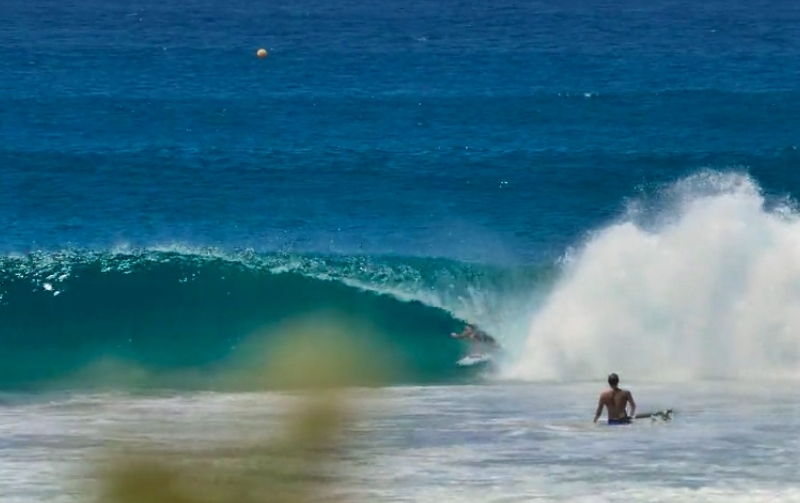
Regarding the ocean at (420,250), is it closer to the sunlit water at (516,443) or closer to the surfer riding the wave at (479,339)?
the sunlit water at (516,443)

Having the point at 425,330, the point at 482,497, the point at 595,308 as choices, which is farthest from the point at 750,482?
the point at 425,330

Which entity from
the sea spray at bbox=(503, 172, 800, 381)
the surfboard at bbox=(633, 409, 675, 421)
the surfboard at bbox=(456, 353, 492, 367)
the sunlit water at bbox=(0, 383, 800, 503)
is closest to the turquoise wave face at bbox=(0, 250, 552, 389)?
the surfboard at bbox=(456, 353, 492, 367)

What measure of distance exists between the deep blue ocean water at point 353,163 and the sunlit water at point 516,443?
418cm

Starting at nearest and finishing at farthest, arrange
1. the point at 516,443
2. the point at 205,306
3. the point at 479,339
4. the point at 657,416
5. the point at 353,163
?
the point at 516,443
the point at 657,416
the point at 479,339
the point at 205,306
the point at 353,163

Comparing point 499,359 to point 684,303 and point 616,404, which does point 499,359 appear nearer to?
point 684,303

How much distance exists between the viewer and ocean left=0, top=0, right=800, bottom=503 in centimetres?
1580

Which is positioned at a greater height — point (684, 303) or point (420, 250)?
point (420, 250)

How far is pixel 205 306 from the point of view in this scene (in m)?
28.1

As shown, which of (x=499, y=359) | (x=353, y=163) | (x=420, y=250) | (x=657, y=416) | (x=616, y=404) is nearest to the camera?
(x=616, y=404)

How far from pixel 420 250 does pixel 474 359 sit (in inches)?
374

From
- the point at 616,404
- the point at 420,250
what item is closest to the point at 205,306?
the point at 420,250

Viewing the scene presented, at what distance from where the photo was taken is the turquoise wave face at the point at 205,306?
25.5m

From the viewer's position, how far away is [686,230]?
83.4 feet

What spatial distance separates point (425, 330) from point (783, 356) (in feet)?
21.7
